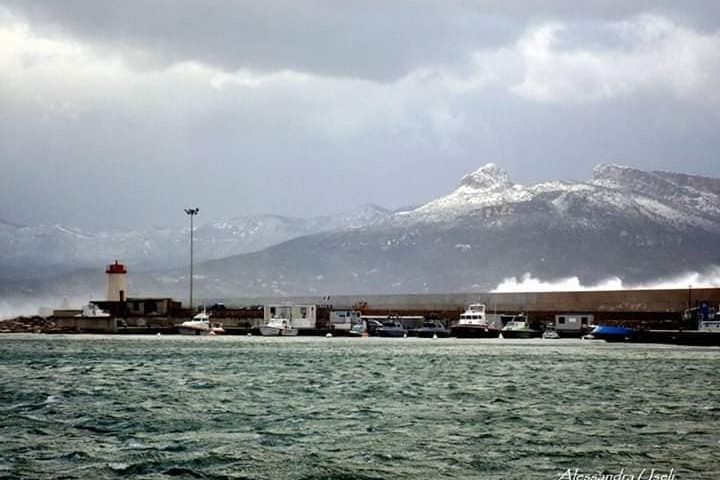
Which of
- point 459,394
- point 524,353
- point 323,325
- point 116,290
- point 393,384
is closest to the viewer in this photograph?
point 459,394

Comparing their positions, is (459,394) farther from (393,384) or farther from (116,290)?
(116,290)

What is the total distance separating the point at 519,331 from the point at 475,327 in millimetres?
5092

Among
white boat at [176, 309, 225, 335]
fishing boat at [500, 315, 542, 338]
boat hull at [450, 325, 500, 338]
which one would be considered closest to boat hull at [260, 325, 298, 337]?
white boat at [176, 309, 225, 335]

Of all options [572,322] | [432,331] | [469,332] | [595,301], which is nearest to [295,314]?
[432,331]

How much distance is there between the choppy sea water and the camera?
2998cm

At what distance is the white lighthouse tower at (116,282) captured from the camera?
6781 inches

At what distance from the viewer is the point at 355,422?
38.8 meters

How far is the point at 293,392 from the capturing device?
50688 millimetres

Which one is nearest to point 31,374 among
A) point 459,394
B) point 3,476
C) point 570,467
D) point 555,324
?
point 459,394

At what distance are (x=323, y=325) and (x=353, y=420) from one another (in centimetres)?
12260

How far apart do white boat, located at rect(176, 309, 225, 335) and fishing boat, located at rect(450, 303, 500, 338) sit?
96.4 feet

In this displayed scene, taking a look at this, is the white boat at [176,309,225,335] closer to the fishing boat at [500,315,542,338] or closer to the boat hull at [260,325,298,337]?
the boat hull at [260,325,298,337]

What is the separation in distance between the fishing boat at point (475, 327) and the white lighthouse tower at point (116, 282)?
49.9 m
